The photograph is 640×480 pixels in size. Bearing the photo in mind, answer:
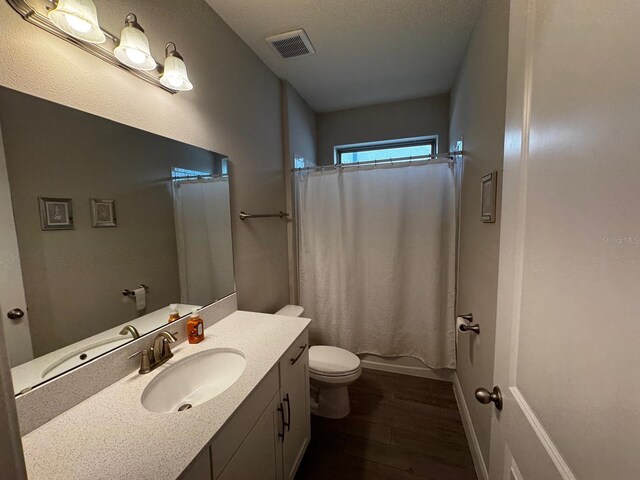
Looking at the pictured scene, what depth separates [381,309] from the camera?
235cm

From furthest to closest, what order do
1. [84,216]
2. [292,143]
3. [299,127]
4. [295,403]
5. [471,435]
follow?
[299,127], [292,143], [471,435], [295,403], [84,216]

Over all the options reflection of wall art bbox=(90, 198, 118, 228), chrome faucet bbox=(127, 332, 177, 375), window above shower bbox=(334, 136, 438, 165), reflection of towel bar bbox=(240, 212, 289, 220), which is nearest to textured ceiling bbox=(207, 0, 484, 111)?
window above shower bbox=(334, 136, 438, 165)

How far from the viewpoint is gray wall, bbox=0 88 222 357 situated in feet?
2.60

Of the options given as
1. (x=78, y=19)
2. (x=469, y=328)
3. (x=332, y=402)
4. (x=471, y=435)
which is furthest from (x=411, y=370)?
(x=78, y=19)

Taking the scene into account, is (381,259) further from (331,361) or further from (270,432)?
(270,432)

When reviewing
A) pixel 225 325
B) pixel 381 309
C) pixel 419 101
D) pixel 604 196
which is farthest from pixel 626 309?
pixel 419 101

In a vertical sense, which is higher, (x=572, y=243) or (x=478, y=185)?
(x=478, y=185)

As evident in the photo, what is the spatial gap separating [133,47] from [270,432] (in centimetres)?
159

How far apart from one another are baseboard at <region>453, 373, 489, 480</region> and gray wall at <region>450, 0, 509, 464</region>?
51mm

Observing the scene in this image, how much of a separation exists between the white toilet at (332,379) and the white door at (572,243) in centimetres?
120

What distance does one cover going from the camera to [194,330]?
1.27 m

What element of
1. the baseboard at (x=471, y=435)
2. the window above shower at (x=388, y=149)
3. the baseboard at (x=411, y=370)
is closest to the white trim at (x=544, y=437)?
the baseboard at (x=471, y=435)

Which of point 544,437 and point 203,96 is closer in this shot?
point 544,437

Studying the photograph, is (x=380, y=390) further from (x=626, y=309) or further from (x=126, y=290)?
(x=626, y=309)
